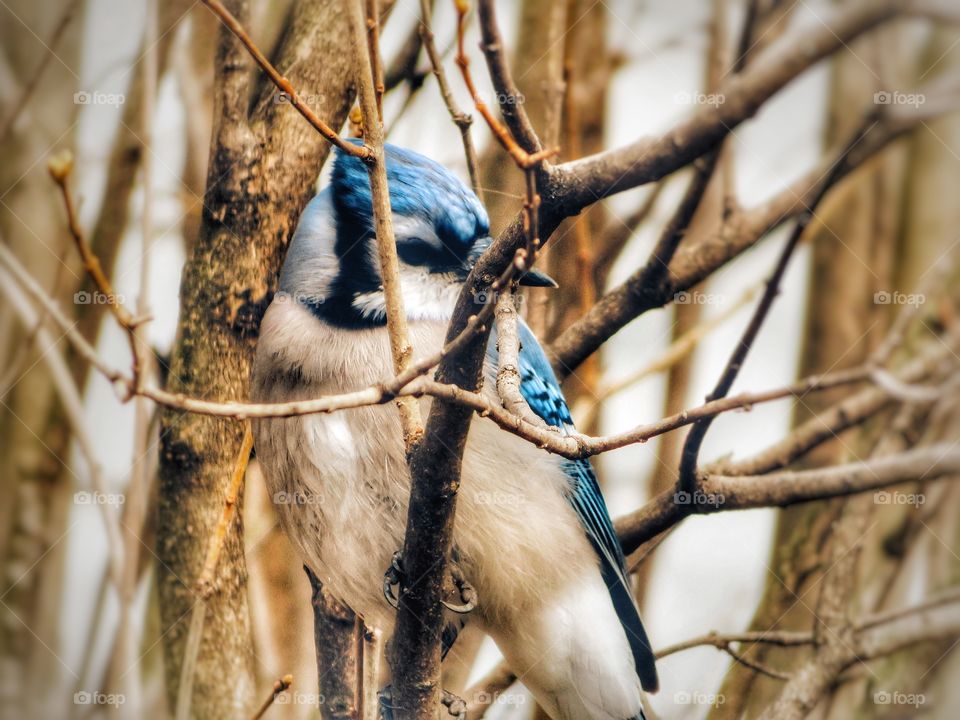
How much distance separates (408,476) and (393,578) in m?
0.23

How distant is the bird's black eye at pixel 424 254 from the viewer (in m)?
2.25

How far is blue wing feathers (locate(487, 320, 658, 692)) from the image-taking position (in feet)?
7.89

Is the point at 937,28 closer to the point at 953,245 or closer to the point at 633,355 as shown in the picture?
the point at 953,245

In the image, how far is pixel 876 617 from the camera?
2514mm

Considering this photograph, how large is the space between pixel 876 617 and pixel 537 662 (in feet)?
2.93

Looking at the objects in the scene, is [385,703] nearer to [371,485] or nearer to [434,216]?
[371,485]

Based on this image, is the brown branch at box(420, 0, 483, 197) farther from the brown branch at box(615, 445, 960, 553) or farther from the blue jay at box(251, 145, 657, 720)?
the brown branch at box(615, 445, 960, 553)

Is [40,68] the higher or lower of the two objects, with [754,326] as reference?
higher

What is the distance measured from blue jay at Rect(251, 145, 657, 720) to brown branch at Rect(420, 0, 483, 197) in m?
0.11

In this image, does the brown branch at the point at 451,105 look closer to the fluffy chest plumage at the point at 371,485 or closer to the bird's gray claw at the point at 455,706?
the fluffy chest plumage at the point at 371,485

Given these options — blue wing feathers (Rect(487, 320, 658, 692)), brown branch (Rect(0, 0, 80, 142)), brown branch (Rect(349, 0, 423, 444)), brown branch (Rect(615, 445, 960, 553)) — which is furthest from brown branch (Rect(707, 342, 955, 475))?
brown branch (Rect(0, 0, 80, 142))

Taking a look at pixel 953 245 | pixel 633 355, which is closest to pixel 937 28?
pixel 953 245

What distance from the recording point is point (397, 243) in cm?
225

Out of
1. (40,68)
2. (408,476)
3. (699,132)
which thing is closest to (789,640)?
(408,476)
